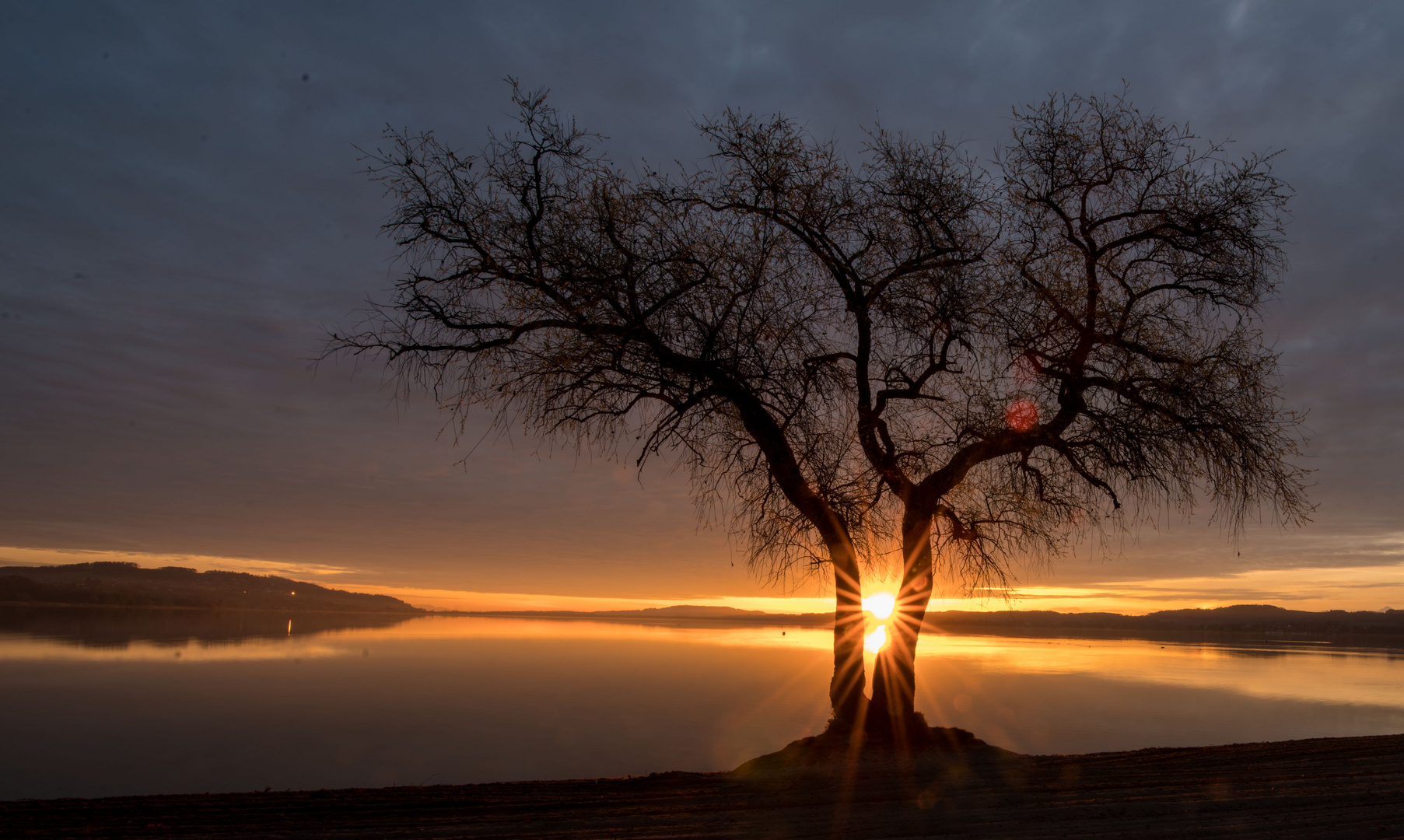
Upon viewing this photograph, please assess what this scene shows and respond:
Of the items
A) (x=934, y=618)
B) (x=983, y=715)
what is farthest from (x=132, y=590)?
(x=983, y=715)

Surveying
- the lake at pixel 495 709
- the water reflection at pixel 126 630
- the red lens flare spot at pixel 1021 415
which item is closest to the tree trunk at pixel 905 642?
the red lens flare spot at pixel 1021 415

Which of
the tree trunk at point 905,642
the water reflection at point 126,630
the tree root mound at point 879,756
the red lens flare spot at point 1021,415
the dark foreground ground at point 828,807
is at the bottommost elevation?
the water reflection at point 126,630

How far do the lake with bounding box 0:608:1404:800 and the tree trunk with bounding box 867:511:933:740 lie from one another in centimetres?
454

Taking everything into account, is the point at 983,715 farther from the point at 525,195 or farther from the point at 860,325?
the point at 525,195

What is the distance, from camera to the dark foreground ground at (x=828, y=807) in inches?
205

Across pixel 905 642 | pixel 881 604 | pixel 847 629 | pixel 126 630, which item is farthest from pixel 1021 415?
pixel 126 630

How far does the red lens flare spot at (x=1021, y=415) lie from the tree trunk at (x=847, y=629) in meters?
2.60

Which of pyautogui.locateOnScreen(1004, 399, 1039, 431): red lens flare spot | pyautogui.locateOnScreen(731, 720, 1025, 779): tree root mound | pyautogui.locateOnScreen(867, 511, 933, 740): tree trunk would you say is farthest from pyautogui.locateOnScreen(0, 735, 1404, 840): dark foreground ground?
pyautogui.locateOnScreen(1004, 399, 1039, 431): red lens flare spot

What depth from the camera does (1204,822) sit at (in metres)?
5.55

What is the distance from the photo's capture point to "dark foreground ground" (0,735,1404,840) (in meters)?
5.20

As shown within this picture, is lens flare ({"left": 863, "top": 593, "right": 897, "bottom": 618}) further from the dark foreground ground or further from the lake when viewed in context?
the lake

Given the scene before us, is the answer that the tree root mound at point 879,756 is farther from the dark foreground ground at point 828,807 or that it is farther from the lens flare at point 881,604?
the lens flare at point 881,604

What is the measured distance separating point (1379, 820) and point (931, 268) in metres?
6.14

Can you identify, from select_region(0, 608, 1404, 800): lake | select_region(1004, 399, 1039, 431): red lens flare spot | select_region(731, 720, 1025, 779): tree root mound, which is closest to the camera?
select_region(731, 720, 1025, 779): tree root mound
